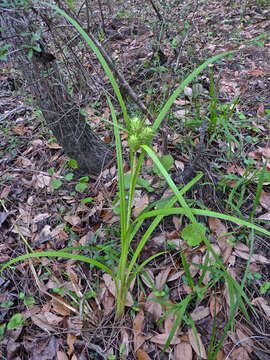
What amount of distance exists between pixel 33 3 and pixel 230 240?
1521 millimetres

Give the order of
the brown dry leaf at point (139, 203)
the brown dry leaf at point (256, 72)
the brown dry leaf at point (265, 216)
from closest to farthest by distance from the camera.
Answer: the brown dry leaf at point (265, 216) → the brown dry leaf at point (139, 203) → the brown dry leaf at point (256, 72)

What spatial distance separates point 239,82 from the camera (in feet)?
7.27

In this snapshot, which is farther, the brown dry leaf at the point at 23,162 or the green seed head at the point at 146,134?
the brown dry leaf at the point at 23,162

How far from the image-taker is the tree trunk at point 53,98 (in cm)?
122

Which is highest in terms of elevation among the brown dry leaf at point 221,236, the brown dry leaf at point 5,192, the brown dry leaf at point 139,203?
the brown dry leaf at point 5,192

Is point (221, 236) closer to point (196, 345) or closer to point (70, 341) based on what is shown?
point (196, 345)

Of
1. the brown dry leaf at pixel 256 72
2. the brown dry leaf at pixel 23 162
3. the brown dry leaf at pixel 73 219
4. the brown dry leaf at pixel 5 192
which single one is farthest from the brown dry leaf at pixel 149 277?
the brown dry leaf at pixel 256 72

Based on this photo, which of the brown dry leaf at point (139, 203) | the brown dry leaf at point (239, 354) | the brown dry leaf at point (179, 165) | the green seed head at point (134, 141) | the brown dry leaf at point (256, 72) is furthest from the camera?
the brown dry leaf at point (256, 72)

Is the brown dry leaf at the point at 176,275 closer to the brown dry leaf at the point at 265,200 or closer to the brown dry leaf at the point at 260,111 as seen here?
the brown dry leaf at the point at 265,200

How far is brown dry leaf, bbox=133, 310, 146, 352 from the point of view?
1.16 m

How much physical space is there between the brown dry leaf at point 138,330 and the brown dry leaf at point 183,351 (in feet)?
0.52

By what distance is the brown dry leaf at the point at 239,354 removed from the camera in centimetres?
106

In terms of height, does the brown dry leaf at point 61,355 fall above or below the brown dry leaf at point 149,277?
below

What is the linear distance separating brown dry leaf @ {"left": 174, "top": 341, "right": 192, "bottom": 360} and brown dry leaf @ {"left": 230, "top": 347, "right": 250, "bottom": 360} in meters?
0.18
